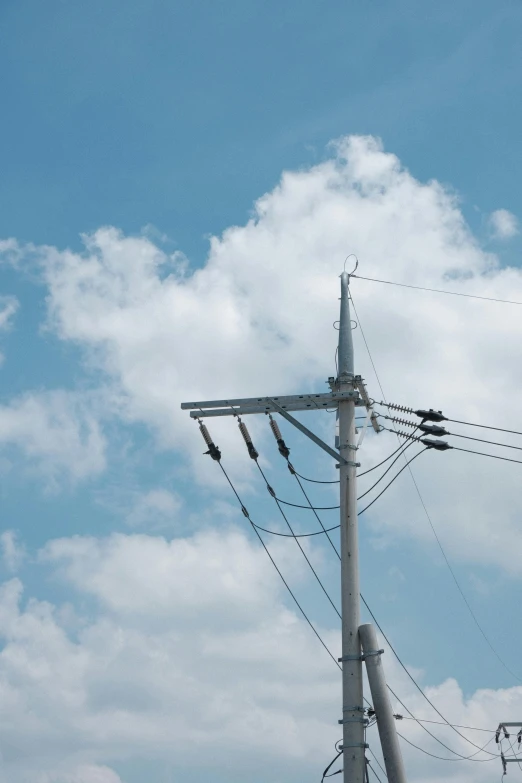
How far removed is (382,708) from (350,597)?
205cm

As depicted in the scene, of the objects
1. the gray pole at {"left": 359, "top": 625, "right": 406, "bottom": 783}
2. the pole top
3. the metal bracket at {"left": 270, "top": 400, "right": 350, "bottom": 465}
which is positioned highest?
the pole top

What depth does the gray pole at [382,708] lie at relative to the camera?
18.3m

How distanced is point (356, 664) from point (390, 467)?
501 centimetres

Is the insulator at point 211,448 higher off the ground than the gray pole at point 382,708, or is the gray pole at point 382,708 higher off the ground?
the insulator at point 211,448

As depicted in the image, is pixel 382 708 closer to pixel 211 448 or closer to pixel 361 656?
pixel 361 656

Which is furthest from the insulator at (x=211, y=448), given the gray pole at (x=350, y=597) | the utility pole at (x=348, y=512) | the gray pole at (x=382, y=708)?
the gray pole at (x=382, y=708)

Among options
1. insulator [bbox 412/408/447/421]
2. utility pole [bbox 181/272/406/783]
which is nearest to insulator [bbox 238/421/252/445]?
utility pole [bbox 181/272/406/783]

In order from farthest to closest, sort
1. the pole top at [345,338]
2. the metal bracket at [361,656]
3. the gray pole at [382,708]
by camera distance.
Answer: the pole top at [345,338], the metal bracket at [361,656], the gray pole at [382,708]

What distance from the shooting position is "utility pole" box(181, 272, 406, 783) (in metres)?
18.5

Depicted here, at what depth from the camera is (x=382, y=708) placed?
1861 centimetres

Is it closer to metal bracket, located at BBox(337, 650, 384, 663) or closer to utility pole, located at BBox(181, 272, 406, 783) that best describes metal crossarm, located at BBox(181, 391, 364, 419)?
utility pole, located at BBox(181, 272, 406, 783)

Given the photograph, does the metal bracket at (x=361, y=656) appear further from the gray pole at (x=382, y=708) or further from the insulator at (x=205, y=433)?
the insulator at (x=205, y=433)

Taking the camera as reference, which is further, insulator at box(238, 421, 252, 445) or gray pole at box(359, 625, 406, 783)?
insulator at box(238, 421, 252, 445)

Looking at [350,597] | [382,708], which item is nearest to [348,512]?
[350,597]
